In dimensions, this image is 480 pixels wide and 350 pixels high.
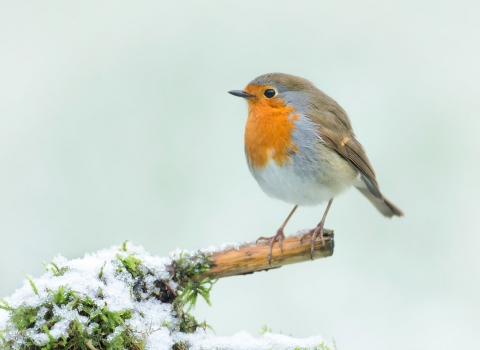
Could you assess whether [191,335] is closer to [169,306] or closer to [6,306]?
[169,306]

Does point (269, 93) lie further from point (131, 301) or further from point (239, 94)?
point (131, 301)

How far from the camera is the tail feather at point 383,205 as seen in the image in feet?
15.0

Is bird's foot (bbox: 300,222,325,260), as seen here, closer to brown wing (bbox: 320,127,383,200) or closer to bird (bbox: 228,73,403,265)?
bird (bbox: 228,73,403,265)

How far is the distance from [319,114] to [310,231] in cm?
101

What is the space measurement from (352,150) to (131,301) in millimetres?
2234

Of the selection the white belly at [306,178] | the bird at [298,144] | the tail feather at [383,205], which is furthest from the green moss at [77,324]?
the tail feather at [383,205]

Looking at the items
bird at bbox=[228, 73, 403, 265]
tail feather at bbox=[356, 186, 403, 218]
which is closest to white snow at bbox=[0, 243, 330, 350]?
bird at bbox=[228, 73, 403, 265]

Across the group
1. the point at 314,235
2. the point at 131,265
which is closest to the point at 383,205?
the point at 314,235

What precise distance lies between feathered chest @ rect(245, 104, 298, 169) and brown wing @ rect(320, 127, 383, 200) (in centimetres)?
27

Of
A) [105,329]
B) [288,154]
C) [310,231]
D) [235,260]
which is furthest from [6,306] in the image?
[288,154]

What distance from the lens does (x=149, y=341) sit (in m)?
2.34

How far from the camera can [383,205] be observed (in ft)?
15.2

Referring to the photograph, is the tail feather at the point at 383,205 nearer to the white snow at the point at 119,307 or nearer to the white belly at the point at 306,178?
the white belly at the point at 306,178

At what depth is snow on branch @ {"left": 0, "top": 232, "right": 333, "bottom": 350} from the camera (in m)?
2.16
